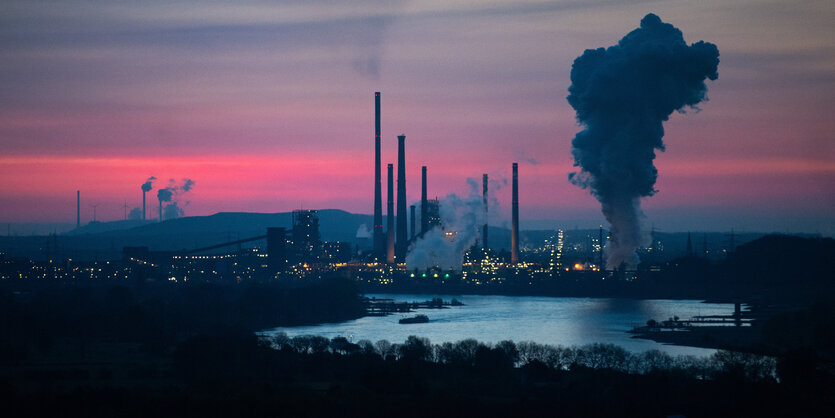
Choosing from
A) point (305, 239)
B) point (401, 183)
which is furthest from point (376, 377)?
point (305, 239)

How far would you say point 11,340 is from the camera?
3759 centimetres

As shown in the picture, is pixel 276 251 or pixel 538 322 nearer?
pixel 538 322

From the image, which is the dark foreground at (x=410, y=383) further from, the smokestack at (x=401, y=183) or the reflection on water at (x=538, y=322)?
the smokestack at (x=401, y=183)

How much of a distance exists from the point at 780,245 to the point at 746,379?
5895 centimetres

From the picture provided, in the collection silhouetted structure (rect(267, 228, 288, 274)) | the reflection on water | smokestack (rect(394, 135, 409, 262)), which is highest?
smokestack (rect(394, 135, 409, 262))

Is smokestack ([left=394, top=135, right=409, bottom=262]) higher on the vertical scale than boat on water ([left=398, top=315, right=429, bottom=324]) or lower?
higher

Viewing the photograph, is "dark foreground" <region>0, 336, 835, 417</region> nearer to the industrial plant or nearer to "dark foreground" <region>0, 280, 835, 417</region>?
"dark foreground" <region>0, 280, 835, 417</region>

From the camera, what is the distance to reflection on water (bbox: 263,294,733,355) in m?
41.1

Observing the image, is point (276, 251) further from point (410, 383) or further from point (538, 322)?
point (410, 383)

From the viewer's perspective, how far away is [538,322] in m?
50.4

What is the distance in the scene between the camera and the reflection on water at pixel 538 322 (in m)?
41.1

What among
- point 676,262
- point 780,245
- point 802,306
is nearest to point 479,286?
point 676,262

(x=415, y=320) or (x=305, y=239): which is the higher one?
(x=305, y=239)

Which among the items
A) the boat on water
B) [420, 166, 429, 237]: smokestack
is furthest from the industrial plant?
the boat on water
